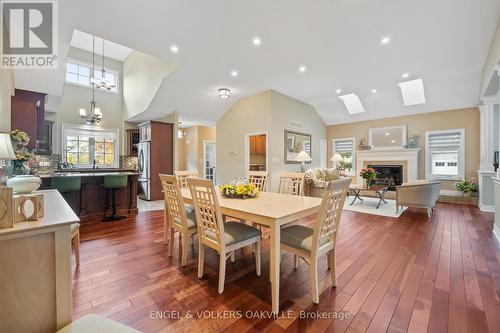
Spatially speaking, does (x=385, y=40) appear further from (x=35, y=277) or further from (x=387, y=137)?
(x=35, y=277)

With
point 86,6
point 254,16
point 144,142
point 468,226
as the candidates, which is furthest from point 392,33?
point 144,142

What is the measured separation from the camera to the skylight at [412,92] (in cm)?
602

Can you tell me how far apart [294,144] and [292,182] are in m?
3.70

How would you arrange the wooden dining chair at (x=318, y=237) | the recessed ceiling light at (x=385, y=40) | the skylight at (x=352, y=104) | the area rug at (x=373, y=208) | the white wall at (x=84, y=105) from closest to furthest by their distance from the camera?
the wooden dining chair at (x=318, y=237), the recessed ceiling light at (x=385, y=40), the area rug at (x=373, y=208), the white wall at (x=84, y=105), the skylight at (x=352, y=104)

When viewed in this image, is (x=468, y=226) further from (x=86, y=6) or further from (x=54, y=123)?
(x=54, y=123)

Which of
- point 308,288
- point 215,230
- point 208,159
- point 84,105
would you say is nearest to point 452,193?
point 308,288

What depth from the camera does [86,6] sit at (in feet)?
9.96

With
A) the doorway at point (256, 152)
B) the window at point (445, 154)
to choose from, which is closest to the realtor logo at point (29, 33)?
the doorway at point (256, 152)

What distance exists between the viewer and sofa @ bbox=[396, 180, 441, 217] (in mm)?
4418

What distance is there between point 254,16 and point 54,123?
262 inches

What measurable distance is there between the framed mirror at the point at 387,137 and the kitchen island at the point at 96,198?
7.54m

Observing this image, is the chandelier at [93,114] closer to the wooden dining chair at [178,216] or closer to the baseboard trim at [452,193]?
the wooden dining chair at [178,216]

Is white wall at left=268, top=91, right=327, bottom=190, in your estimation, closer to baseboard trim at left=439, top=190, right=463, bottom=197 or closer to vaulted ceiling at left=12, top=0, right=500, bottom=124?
vaulted ceiling at left=12, top=0, right=500, bottom=124

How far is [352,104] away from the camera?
7.36 meters
